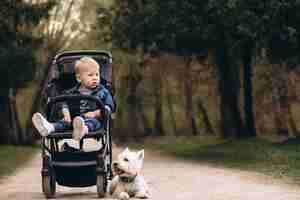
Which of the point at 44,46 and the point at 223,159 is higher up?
the point at 44,46

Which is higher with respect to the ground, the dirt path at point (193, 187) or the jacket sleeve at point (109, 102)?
the jacket sleeve at point (109, 102)

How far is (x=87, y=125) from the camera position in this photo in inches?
443

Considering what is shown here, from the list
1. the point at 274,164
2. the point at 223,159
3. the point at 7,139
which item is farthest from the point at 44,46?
the point at 274,164

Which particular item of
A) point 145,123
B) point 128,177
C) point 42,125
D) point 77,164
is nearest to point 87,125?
point 42,125

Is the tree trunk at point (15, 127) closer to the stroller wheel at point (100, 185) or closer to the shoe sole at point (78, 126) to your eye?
the stroller wheel at point (100, 185)

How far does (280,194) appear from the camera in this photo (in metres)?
12.2

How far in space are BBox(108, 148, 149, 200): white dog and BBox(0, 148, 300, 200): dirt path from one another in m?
0.51

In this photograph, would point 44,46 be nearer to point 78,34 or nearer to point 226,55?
point 78,34

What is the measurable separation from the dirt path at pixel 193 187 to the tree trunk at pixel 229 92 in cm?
1441

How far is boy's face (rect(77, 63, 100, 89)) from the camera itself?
11.8m

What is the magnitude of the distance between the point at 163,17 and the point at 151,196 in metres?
15.0

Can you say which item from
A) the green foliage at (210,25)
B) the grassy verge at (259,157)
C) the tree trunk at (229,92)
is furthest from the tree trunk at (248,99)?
the grassy verge at (259,157)

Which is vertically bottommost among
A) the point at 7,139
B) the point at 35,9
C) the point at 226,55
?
the point at 7,139

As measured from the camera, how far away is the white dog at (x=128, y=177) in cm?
1091
